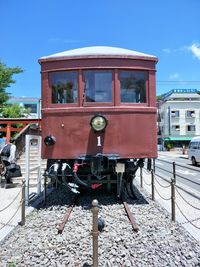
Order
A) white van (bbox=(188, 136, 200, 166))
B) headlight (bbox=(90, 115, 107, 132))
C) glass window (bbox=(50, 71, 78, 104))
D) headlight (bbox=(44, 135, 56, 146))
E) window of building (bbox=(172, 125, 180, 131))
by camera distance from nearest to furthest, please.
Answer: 1. headlight (bbox=(90, 115, 107, 132))
2. headlight (bbox=(44, 135, 56, 146))
3. glass window (bbox=(50, 71, 78, 104))
4. white van (bbox=(188, 136, 200, 166))
5. window of building (bbox=(172, 125, 180, 131))

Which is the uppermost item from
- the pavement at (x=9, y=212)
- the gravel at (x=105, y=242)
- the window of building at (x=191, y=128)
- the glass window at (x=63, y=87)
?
the window of building at (x=191, y=128)

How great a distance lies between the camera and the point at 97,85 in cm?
830

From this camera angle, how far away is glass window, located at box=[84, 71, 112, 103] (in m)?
8.29

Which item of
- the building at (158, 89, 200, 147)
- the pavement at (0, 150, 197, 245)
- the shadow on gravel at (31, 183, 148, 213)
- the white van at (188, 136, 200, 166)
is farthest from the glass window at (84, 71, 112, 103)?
the building at (158, 89, 200, 147)

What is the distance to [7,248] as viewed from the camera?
17.1 ft

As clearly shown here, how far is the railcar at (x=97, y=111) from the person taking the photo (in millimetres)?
8188

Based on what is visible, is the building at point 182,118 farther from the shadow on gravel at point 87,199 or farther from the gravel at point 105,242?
the gravel at point 105,242

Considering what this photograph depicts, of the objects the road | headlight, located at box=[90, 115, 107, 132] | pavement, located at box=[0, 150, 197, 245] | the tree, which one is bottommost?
the road

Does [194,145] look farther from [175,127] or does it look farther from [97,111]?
[175,127]

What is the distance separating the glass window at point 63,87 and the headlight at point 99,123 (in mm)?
784

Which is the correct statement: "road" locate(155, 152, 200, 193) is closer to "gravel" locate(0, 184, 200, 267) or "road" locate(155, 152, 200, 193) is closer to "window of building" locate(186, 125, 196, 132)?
"gravel" locate(0, 184, 200, 267)

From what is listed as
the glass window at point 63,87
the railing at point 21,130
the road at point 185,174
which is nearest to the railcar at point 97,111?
the glass window at point 63,87

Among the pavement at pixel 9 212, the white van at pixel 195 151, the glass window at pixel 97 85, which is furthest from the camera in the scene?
the white van at pixel 195 151

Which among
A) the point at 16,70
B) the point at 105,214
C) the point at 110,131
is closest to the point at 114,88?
the point at 110,131
